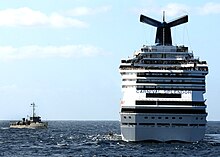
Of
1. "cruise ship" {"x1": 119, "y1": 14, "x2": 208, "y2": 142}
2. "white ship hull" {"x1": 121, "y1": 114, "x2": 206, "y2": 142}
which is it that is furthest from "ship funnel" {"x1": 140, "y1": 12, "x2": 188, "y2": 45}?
"white ship hull" {"x1": 121, "y1": 114, "x2": 206, "y2": 142}

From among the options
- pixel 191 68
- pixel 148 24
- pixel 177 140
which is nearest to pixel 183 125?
pixel 177 140

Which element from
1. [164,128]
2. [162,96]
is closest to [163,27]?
Answer: [162,96]

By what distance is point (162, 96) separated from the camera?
95938 millimetres

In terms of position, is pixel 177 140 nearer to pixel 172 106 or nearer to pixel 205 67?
pixel 172 106

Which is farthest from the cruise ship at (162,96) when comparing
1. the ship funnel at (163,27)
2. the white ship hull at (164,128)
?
the ship funnel at (163,27)

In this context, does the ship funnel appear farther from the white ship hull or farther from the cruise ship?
the white ship hull

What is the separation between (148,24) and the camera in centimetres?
11381

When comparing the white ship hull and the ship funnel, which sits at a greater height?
the ship funnel

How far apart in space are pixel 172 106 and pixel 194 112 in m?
3.07

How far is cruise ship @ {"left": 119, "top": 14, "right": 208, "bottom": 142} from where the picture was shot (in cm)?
9312

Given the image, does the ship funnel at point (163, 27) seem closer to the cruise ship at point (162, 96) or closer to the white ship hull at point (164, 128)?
the cruise ship at point (162, 96)

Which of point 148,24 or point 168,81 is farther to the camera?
point 148,24

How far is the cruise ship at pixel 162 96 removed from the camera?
→ 93.1 m

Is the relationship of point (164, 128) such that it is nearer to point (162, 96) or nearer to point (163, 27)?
point (162, 96)
